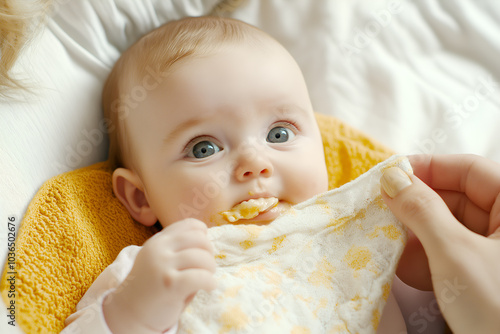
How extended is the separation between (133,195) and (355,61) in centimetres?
79

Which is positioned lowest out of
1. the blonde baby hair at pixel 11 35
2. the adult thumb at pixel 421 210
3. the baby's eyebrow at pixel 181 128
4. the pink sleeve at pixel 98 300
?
the pink sleeve at pixel 98 300

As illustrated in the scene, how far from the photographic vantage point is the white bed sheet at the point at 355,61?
120cm

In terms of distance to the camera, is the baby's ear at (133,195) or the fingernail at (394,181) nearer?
the fingernail at (394,181)

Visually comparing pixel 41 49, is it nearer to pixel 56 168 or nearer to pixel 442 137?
pixel 56 168

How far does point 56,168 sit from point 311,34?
85 centimetres

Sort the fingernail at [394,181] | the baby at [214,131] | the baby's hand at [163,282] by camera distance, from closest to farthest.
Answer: the baby's hand at [163,282]
the fingernail at [394,181]
the baby at [214,131]

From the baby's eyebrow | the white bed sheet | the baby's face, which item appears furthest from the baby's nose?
the white bed sheet

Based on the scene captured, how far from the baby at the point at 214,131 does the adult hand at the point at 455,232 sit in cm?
18

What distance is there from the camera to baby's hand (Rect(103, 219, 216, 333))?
2.50 feet

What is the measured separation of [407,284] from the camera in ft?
3.34

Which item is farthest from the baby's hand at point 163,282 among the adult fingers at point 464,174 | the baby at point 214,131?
the adult fingers at point 464,174

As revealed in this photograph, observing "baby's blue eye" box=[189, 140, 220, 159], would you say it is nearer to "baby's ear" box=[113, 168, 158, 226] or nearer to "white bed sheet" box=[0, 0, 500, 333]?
"baby's ear" box=[113, 168, 158, 226]

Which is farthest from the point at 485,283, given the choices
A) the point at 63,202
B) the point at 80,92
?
the point at 80,92

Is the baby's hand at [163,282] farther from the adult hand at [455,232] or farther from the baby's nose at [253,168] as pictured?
the adult hand at [455,232]
